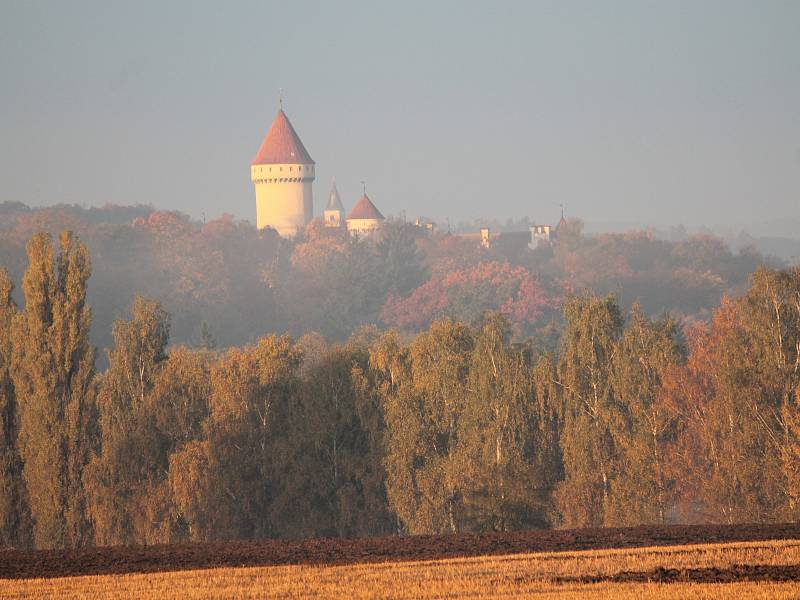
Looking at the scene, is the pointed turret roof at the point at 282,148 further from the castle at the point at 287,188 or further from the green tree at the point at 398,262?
the green tree at the point at 398,262

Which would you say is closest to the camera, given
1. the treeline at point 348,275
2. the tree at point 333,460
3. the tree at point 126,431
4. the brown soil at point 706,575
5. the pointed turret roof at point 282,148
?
the brown soil at point 706,575

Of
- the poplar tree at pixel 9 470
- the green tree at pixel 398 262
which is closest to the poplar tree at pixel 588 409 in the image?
the poplar tree at pixel 9 470

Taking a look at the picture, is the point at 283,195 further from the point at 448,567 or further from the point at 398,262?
the point at 448,567

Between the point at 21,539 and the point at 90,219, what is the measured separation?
311 feet

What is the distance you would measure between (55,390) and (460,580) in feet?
44.2

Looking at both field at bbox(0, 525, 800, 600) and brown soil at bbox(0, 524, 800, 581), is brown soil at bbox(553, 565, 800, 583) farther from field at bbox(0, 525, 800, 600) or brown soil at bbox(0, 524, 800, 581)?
brown soil at bbox(0, 524, 800, 581)

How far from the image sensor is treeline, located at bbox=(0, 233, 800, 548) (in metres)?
26.2

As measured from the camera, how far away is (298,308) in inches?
3529

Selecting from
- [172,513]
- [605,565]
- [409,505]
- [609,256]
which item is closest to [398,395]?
[409,505]

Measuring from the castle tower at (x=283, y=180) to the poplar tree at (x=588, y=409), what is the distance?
3454 inches

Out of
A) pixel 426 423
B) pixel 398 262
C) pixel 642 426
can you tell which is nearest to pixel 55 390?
pixel 426 423

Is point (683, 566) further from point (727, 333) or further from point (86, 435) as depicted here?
point (86, 435)

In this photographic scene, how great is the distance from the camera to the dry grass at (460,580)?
14883 millimetres

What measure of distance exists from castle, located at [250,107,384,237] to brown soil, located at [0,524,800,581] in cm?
9638
